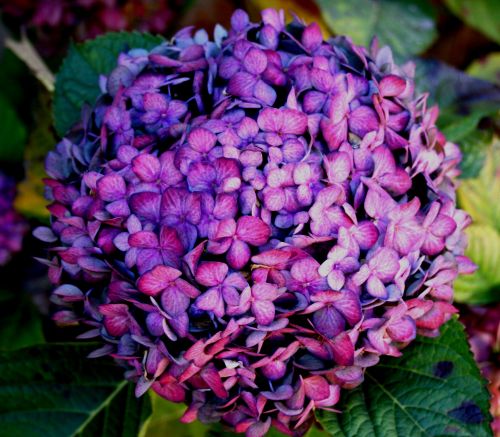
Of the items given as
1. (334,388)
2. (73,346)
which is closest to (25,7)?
(73,346)

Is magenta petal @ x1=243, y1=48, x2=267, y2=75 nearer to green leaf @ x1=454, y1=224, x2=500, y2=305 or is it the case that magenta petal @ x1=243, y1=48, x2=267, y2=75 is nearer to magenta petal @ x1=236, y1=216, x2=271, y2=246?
magenta petal @ x1=236, y1=216, x2=271, y2=246

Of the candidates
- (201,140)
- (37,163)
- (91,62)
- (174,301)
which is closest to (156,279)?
(174,301)

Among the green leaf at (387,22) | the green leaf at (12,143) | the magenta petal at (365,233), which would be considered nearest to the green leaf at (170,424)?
the magenta petal at (365,233)

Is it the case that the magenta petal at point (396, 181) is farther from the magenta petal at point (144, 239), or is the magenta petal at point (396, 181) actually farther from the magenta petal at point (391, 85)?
the magenta petal at point (144, 239)

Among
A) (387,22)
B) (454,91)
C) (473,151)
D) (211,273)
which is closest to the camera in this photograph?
(211,273)

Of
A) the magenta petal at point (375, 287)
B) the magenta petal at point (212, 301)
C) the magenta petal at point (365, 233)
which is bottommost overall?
the magenta petal at point (212, 301)

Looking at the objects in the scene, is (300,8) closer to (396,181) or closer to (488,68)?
(488,68)

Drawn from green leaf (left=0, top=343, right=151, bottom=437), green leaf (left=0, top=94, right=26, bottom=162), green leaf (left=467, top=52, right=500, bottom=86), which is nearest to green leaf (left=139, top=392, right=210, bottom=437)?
green leaf (left=0, top=343, right=151, bottom=437)
